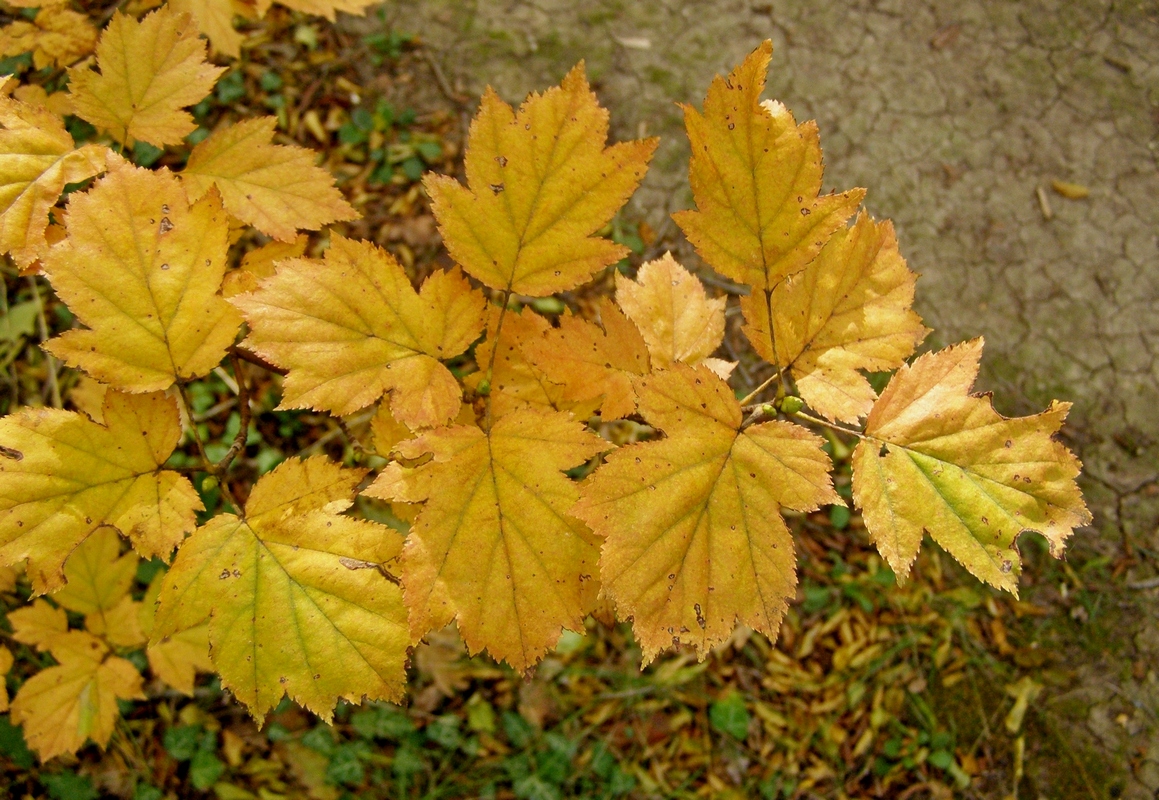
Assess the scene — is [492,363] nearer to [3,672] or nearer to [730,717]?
[3,672]

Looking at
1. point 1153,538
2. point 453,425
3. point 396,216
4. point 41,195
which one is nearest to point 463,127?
point 396,216

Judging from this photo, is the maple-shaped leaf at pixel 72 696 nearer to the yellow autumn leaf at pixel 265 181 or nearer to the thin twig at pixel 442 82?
the yellow autumn leaf at pixel 265 181

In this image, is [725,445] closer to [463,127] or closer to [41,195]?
[41,195]

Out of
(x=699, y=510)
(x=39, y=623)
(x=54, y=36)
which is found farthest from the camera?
(x=39, y=623)

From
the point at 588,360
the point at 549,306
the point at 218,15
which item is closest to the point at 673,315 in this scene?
the point at 588,360

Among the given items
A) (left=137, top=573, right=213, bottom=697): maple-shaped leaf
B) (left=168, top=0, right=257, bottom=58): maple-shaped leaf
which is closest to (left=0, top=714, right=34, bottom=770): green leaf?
(left=137, top=573, right=213, bottom=697): maple-shaped leaf

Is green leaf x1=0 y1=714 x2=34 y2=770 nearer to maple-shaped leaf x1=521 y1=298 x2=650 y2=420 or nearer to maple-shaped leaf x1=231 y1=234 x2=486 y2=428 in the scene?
maple-shaped leaf x1=231 y1=234 x2=486 y2=428
